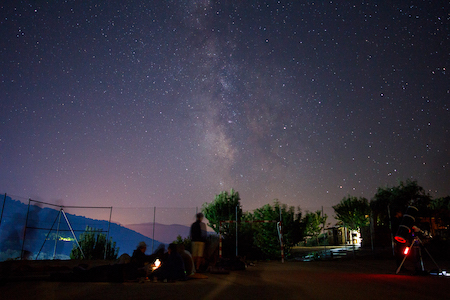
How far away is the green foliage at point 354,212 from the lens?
34.6m

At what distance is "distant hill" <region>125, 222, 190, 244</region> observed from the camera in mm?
21406

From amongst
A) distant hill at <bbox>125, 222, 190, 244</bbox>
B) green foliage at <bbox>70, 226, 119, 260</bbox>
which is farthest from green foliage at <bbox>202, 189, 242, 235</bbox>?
green foliage at <bbox>70, 226, 119, 260</bbox>

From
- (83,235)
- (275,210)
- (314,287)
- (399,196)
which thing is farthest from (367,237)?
(314,287)

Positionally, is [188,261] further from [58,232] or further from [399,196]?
[399,196]

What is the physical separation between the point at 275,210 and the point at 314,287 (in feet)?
43.3

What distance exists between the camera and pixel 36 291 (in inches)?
238

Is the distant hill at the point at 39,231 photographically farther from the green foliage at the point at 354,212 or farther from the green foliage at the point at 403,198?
the green foliage at the point at 403,198

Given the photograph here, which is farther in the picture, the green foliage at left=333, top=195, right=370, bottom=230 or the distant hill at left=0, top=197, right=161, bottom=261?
the green foliage at left=333, top=195, right=370, bottom=230

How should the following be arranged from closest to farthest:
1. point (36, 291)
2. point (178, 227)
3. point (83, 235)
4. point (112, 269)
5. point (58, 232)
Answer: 1. point (36, 291)
2. point (112, 269)
3. point (58, 232)
4. point (83, 235)
5. point (178, 227)

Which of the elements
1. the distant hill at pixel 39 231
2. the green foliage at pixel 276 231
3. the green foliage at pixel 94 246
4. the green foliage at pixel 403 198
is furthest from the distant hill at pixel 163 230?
the green foliage at pixel 403 198

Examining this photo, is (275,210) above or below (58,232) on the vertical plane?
above

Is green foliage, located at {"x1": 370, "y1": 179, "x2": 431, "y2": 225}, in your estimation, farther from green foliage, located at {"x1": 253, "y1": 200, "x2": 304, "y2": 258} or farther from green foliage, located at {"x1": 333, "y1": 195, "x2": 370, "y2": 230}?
green foliage, located at {"x1": 253, "y1": 200, "x2": 304, "y2": 258}

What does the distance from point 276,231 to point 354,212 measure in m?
19.2

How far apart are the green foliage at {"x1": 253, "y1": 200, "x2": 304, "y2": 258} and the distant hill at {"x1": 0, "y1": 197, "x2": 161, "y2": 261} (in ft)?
23.4
